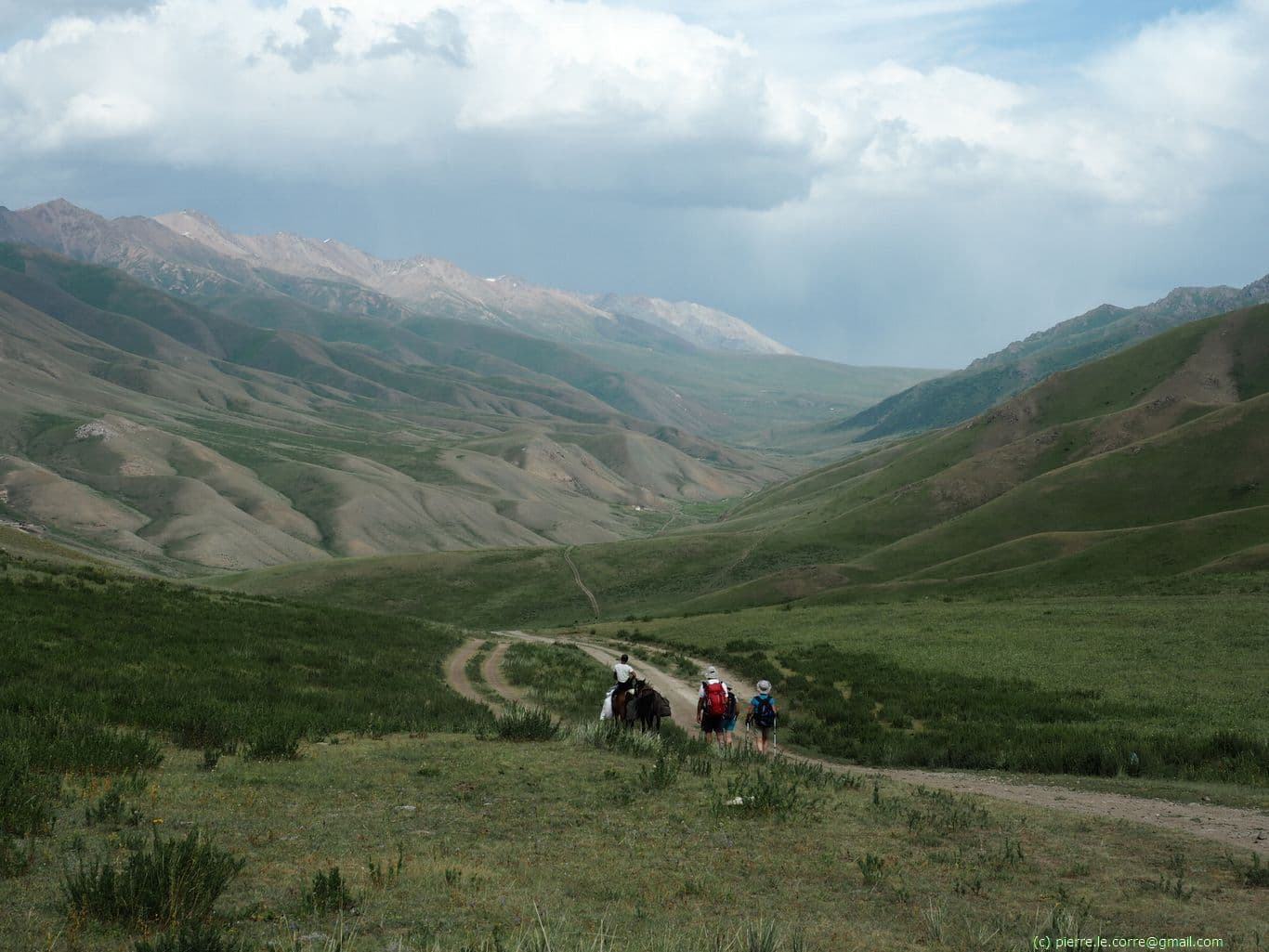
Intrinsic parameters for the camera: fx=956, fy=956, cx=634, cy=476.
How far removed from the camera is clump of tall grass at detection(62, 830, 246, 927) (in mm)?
7777

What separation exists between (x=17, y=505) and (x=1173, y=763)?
636 feet

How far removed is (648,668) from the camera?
4031cm

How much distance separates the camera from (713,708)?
22.5 meters

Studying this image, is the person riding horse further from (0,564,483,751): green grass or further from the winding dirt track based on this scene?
the winding dirt track

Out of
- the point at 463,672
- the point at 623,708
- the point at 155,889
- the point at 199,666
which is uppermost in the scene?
the point at 155,889

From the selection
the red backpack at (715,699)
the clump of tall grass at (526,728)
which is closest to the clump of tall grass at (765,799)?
the clump of tall grass at (526,728)

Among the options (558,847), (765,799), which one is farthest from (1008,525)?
(558,847)

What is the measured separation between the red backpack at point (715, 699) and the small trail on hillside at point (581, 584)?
63576 millimetres

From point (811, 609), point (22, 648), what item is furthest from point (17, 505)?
point (22, 648)

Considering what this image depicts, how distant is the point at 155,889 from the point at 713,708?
51.7 ft

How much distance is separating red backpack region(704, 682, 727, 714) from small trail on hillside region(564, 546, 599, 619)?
6358 cm

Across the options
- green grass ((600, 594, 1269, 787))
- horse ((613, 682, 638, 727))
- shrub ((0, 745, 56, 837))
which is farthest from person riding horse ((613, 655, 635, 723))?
shrub ((0, 745, 56, 837))

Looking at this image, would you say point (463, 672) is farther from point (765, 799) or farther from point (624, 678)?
point (765, 799)

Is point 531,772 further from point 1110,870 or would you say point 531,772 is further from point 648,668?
point 648,668
